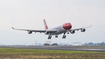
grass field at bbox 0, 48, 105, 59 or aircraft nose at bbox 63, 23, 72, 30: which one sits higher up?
aircraft nose at bbox 63, 23, 72, 30

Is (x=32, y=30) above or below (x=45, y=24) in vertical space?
below

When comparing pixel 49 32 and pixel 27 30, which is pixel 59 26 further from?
pixel 27 30

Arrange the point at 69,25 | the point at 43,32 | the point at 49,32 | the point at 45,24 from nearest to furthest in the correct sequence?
the point at 69,25 → the point at 49,32 → the point at 43,32 → the point at 45,24

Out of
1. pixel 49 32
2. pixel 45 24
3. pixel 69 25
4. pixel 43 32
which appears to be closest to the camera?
pixel 69 25

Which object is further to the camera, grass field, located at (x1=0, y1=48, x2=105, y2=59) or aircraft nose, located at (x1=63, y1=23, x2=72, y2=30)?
aircraft nose, located at (x1=63, y1=23, x2=72, y2=30)

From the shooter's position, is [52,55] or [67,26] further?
[67,26]

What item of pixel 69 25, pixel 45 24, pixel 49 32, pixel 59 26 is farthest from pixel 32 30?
pixel 45 24

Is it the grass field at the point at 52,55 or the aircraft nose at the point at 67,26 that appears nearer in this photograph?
the grass field at the point at 52,55

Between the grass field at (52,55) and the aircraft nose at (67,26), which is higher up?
the aircraft nose at (67,26)

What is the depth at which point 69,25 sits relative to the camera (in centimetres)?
8688

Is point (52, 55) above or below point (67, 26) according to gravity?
below

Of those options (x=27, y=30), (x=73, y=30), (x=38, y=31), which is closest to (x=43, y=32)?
(x=38, y=31)

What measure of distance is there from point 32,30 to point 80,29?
26.6 meters

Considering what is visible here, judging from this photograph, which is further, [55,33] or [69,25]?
[55,33]
